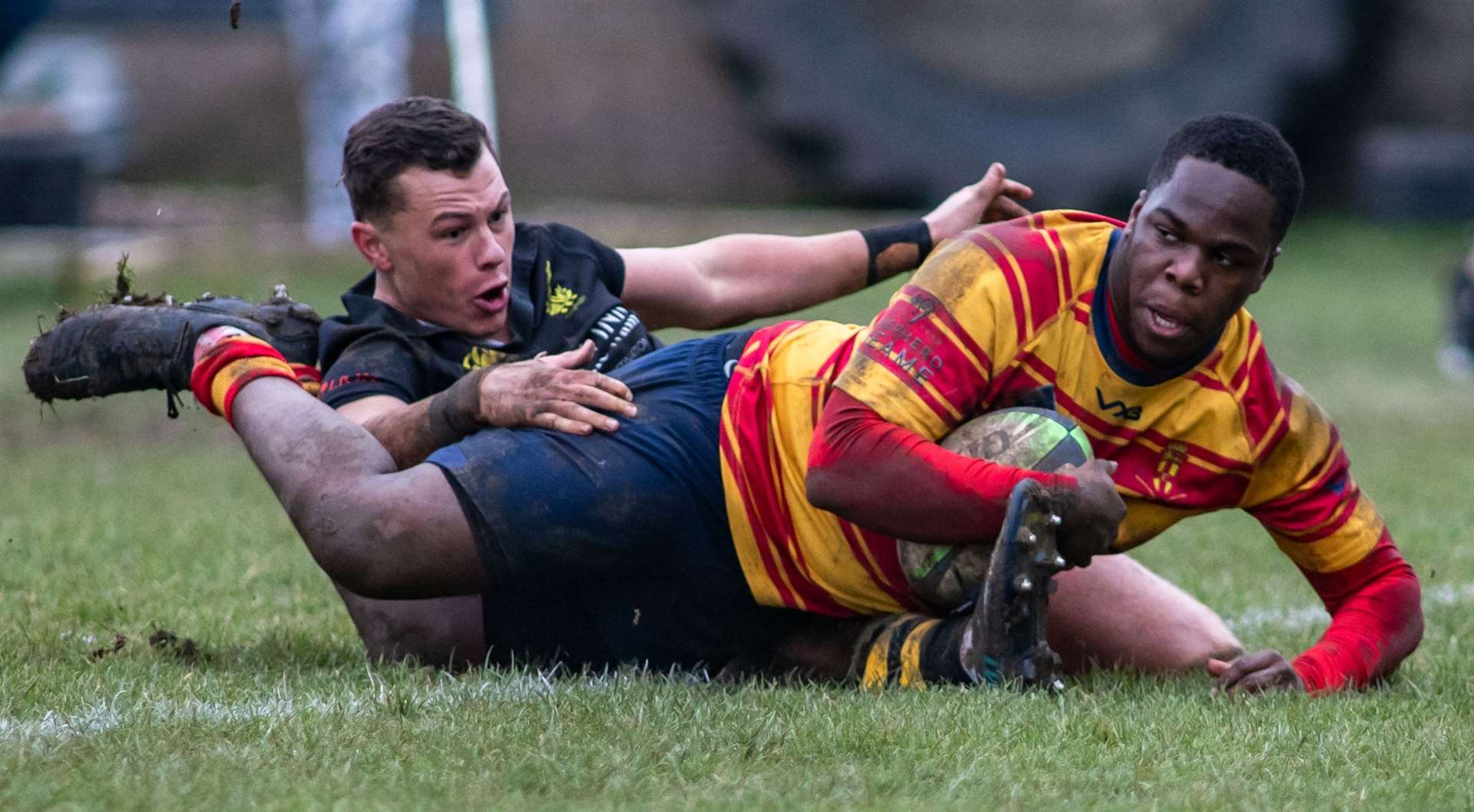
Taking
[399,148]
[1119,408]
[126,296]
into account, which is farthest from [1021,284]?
[126,296]

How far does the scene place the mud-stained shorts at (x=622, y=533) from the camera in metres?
3.78

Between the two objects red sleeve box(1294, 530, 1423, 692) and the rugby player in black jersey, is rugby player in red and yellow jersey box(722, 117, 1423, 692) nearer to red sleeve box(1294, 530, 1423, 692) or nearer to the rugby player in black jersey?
red sleeve box(1294, 530, 1423, 692)

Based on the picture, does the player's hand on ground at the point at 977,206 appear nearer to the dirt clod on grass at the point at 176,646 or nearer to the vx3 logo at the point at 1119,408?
the vx3 logo at the point at 1119,408

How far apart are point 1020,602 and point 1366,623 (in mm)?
912

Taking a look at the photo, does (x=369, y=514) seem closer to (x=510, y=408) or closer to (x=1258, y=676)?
(x=510, y=408)

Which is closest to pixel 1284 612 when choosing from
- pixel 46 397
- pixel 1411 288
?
pixel 46 397

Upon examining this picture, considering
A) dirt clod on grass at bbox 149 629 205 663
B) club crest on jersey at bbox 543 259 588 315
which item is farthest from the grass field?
club crest on jersey at bbox 543 259 588 315

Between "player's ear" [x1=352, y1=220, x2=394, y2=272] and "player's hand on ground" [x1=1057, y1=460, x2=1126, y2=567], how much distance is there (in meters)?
1.72

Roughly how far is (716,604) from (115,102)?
516 inches

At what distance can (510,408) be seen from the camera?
3918mm

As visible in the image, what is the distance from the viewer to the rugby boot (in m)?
3.43

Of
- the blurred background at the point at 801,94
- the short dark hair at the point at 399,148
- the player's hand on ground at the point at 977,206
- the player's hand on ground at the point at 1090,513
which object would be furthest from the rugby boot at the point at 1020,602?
the blurred background at the point at 801,94

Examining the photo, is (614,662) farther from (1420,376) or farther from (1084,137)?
(1084,137)

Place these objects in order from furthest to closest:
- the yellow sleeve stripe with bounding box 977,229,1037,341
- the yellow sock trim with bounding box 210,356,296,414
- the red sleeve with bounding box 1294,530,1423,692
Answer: the yellow sock trim with bounding box 210,356,296,414, the red sleeve with bounding box 1294,530,1423,692, the yellow sleeve stripe with bounding box 977,229,1037,341
